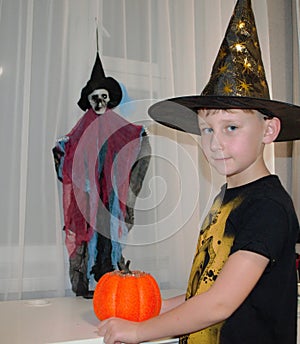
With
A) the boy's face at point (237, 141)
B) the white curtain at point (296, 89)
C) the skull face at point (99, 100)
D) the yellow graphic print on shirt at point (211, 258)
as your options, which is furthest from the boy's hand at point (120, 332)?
the white curtain at point (296, 89)

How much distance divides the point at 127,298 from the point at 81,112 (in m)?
0.55

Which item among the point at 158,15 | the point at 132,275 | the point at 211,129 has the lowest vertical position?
the point at 132,275

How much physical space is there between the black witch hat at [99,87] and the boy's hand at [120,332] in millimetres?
597

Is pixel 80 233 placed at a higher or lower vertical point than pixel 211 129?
lower

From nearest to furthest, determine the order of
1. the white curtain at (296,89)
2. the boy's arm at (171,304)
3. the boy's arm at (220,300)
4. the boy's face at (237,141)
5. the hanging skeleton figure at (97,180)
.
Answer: the boy's arm at (220,300)
the boy's face at (237,141)
the boy's arm at (171,304)
the hanging skeleton figure at (97,180)
the white curtain at (296,89)

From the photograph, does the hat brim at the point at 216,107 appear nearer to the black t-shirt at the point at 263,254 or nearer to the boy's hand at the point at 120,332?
the black t-shirt at the point at 263,254

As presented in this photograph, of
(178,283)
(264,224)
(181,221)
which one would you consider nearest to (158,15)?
(181,221)

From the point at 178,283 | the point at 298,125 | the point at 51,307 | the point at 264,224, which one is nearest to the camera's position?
the point at 264,224

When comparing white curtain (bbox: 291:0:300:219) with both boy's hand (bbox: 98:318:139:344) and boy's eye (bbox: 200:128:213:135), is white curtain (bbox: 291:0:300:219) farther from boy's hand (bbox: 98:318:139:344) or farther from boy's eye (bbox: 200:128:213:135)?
boy's hand (bbox: 98:318:139:344)

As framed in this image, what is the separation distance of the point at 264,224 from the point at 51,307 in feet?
1.92

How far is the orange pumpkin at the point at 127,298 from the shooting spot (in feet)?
3.17

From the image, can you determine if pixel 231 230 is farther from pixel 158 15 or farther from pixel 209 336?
pixel 158 15

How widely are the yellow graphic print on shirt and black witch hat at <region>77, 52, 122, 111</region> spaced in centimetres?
46

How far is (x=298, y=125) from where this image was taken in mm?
1002
